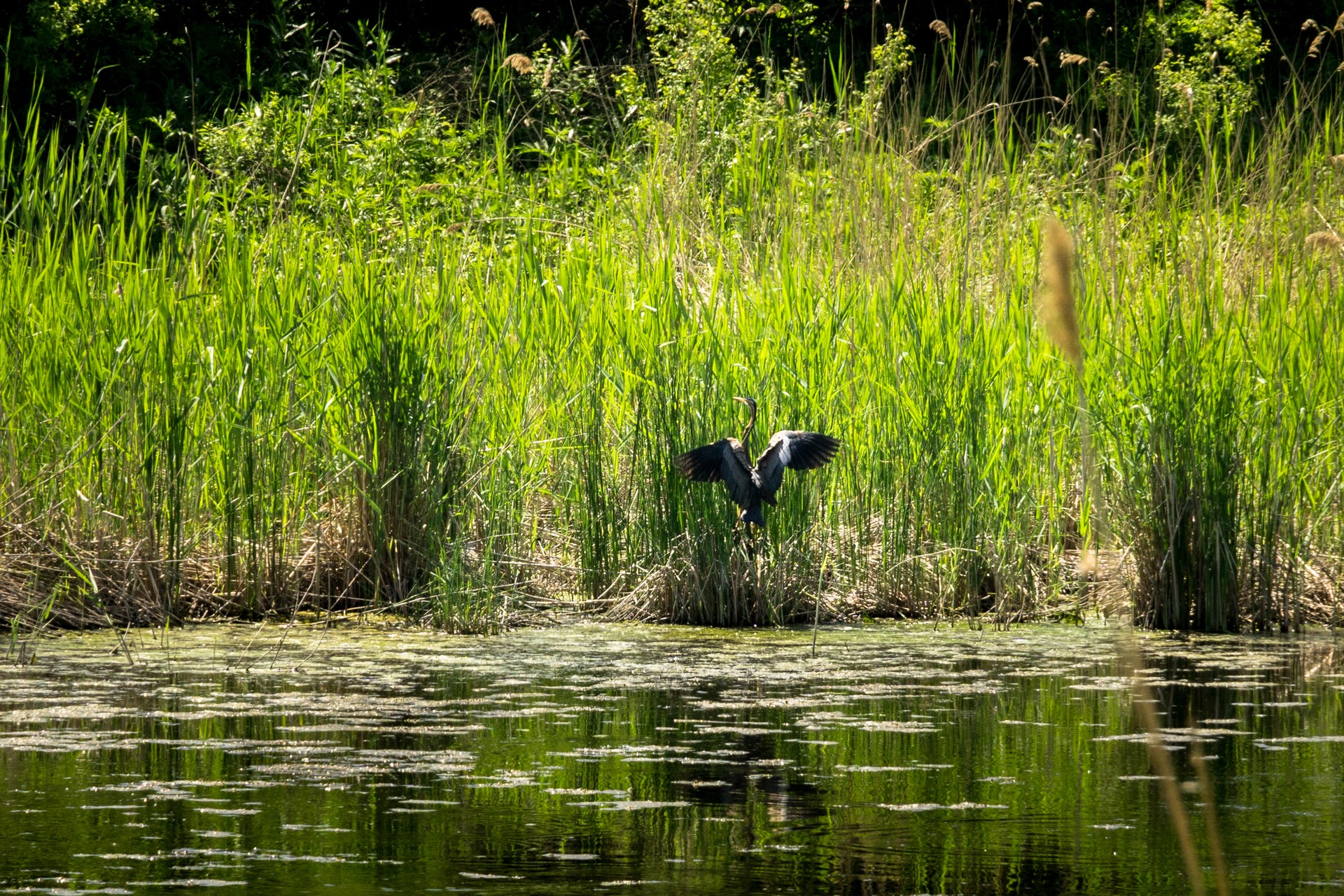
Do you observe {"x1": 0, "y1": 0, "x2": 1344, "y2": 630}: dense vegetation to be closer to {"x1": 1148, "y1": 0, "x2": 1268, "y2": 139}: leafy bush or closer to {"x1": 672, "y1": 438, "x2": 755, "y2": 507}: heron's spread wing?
{"x1": 672, "y1": 438, "x2": 755, "y2": 507}: heron's spread wing

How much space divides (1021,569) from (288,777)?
3.16 metres

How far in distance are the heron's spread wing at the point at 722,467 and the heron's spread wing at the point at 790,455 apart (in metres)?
0.05

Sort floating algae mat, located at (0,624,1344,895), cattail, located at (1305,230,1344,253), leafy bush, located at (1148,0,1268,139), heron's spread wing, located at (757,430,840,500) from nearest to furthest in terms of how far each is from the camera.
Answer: floating algae mat, located at (0,624,1344,895)
heron's spread wing, located at (757,430,840,500)
cattail, located at (1305,230,1344,253)
leafy bush, located at (1148,0,1268,139)

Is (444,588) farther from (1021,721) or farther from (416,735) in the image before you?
(1021,721)

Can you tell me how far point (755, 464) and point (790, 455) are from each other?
5.8 inches

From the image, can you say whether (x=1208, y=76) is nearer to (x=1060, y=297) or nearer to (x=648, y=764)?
(x=648, y=764)

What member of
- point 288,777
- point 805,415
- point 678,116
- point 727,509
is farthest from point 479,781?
point 678,116

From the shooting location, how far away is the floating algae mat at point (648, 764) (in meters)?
2.67

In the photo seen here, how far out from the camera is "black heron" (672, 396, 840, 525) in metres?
5.31

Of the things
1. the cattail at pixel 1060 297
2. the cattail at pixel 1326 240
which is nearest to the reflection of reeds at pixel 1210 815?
the cattail at pixel 1060 297

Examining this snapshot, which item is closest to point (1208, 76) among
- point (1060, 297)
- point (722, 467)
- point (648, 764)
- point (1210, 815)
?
point (722, 467)

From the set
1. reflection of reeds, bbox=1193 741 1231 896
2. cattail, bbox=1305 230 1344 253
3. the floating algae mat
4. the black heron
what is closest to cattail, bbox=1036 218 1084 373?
reflection of reeds, bbox=1193 741 1231 896

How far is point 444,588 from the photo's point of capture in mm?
5336

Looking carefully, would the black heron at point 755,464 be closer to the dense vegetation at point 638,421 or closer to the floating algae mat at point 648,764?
the dense vegetation at point 638,421
